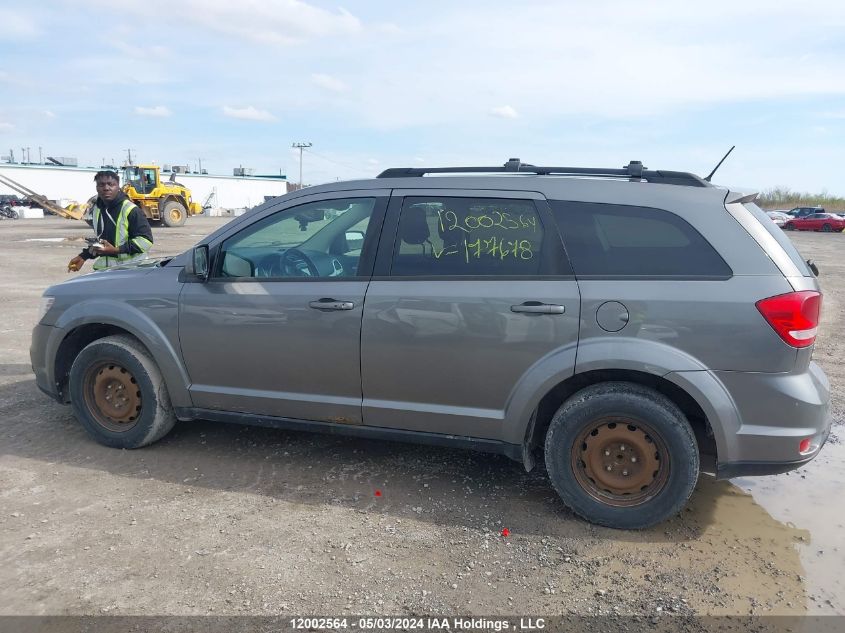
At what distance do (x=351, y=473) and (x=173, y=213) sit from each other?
2936cm

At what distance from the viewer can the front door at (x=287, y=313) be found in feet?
12.3

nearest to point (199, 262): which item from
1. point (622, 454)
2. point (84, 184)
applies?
point (622, 454)

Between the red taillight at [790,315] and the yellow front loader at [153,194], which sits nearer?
the red taillight at [790,315]

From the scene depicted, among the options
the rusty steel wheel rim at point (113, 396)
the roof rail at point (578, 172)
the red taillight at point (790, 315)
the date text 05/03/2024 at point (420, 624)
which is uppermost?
the roof rail at point (578, 172)

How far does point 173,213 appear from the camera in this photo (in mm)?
30391

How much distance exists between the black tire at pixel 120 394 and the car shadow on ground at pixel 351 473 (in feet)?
0.43

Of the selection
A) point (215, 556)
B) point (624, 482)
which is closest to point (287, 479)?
point (215, 556)

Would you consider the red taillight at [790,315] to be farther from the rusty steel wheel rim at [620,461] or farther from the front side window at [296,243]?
the front side window at [296,243]

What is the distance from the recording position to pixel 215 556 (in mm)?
3105

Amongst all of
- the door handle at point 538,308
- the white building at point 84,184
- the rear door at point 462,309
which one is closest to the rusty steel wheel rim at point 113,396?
the rear door at point 462,309

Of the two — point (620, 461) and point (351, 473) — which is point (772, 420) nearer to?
point (620, 461)

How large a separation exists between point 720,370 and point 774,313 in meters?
0.37

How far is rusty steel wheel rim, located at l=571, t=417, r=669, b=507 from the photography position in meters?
3.32

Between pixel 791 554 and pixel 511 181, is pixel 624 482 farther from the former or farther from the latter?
pixel 511 181
